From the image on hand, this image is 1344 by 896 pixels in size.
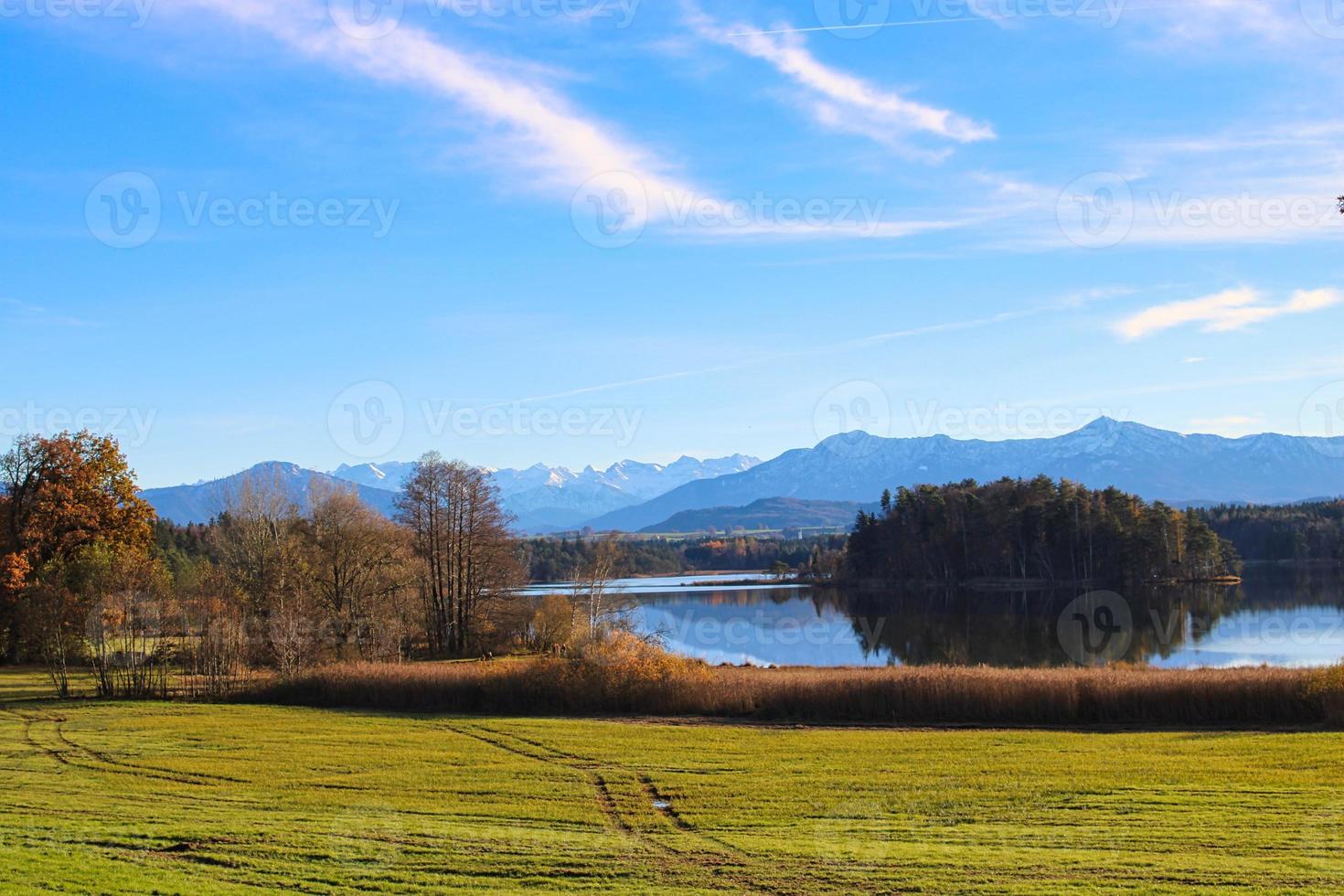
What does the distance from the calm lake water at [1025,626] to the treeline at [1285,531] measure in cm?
1986

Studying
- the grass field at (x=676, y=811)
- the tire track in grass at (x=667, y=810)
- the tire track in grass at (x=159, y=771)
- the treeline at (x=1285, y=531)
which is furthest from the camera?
the treeline at (x=1285, y=531)

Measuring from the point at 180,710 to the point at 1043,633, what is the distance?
54059 mm

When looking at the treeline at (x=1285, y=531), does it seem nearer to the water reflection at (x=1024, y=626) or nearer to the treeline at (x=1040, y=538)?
the water reflection at (x=1024, y=626)

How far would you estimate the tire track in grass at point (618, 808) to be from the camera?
1415cm

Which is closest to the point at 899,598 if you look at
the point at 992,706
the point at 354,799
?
the point at 992,706

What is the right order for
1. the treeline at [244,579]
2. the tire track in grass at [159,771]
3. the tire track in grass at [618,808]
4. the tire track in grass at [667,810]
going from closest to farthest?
1. the tire track in grass at [618,808]
2. the tire track in grass at [667,810]
3. the tire track in grass at [159,771]
4. the treeline at [244,579]

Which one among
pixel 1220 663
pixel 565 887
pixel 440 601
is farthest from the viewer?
pixel 440 601

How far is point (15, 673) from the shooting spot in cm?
5091

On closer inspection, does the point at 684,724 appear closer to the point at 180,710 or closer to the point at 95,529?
the point at 180,710

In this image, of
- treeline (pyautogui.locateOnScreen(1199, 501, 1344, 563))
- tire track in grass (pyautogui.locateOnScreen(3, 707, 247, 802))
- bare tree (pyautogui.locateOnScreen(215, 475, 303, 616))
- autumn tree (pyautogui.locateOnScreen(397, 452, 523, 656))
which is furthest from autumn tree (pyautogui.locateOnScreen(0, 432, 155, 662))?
treeline (pyautogui.locateOnScreen(1199, 501, 1344, 563))

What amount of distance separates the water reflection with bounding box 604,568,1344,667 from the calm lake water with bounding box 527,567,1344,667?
11 centimetres

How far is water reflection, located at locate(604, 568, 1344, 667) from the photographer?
5656 centimetres

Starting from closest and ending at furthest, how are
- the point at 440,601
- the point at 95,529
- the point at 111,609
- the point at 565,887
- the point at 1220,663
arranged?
the point at 565,887 < the point at 111,609 < the point at 1220,663 < the point at 95,529 < the point at 440,601

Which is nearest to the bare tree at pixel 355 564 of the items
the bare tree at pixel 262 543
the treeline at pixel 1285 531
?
the bare tree at pixel 262 543
